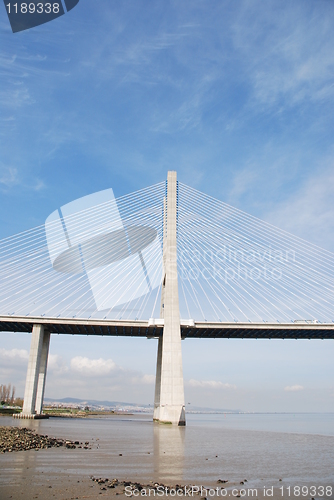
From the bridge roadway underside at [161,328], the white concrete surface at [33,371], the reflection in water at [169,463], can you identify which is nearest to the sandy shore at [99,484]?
the reflection in water at [169,463]

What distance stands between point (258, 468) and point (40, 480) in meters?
8.32

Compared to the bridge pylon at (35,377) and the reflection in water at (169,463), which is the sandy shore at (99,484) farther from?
the bridge pylon at (35,377)

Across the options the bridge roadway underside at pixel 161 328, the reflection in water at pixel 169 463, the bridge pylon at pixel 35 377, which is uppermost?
the bridge roadway underside at pixel 161 328

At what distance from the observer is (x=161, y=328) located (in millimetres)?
47938

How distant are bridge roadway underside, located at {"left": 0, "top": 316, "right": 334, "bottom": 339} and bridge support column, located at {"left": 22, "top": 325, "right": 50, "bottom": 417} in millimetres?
1796

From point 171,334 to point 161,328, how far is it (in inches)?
228

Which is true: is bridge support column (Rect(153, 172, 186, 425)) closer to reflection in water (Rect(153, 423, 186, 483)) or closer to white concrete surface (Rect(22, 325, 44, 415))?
white concrete surface (Rect(22, 325, 44, 415))

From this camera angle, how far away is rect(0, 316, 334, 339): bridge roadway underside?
155ft

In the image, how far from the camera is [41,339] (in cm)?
4822

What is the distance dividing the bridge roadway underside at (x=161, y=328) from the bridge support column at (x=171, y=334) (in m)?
2.47

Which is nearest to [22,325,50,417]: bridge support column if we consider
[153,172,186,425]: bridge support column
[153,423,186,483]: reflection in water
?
[153,172,186,425]: bridge support column

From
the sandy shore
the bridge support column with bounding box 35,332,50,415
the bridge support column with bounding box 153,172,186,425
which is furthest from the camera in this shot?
the bridge support column with bounding box 35,332,50,415

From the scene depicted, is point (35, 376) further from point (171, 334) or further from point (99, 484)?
point (99, 484)

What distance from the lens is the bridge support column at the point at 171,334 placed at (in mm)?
40438
